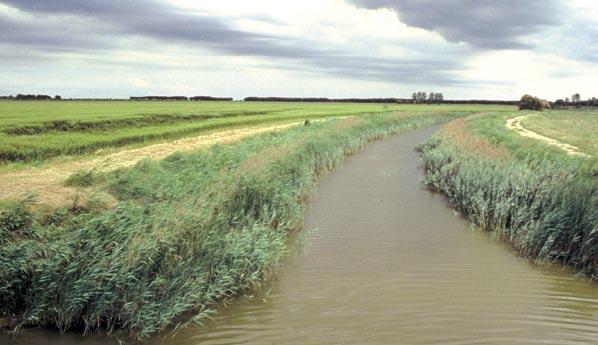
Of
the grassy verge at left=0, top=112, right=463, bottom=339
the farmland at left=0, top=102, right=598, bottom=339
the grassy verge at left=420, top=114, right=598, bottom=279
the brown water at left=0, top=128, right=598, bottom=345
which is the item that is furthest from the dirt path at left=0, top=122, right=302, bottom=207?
the grassy verge at left=420, top=114, right=598, bottom=279

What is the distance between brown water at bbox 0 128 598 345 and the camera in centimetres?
720

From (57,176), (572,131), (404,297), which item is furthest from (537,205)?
(572,131)

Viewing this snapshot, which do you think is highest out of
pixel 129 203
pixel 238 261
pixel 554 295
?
pixel 129 203

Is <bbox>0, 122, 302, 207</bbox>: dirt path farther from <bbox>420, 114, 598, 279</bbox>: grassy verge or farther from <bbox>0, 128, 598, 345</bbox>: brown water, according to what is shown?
<bbox>420, 114, 598, 279</bbox>: grassy verge

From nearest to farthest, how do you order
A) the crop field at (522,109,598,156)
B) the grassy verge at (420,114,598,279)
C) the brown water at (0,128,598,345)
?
1. the brown water at (0,128,598,345)
2. the grassy verge at (420,114,598,279)
3. the crop field at (522,109,598,156)

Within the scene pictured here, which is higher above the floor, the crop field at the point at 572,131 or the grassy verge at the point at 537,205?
the crop field at the point at 572,131

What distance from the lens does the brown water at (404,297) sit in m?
7.20

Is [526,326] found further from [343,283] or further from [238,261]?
[238,261]

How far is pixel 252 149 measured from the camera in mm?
21875

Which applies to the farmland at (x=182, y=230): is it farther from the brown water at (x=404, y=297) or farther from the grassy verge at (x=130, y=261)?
the brown water at (x=404, y=297)

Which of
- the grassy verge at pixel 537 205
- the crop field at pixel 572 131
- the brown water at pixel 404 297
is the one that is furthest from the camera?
the crop field at pixel 572 131

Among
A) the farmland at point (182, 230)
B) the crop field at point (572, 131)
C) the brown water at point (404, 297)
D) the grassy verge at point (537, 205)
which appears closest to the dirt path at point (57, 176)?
the farmland at point (182, 230)

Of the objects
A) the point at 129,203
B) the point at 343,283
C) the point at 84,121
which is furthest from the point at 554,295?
the point at 84,121

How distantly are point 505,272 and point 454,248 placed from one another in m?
1.59
